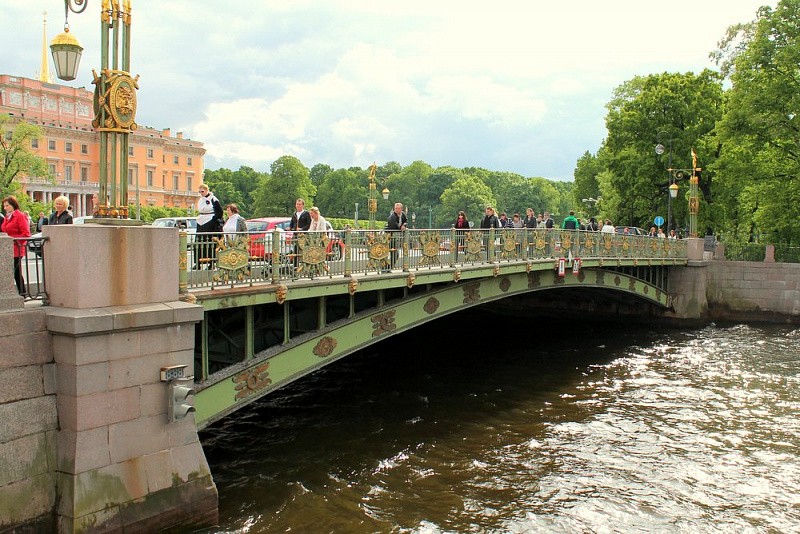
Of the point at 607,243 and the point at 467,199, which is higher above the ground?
the point at 467,199

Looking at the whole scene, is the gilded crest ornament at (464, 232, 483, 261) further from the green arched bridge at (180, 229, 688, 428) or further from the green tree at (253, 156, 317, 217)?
the green tree at (253, 156, 317, 217)

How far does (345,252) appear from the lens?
36.9ft

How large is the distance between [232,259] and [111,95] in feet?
8.69

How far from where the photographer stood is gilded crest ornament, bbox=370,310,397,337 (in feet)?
40.9

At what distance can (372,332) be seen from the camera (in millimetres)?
12375

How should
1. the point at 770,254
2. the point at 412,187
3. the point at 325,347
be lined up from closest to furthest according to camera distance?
the point at 325,347 → the point at 770,254 → the point at 412,187

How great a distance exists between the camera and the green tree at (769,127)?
1192 inches

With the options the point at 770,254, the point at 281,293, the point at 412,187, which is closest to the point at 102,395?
the point at 281,293

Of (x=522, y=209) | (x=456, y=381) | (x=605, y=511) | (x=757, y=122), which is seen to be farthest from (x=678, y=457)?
(x=522, y=209)

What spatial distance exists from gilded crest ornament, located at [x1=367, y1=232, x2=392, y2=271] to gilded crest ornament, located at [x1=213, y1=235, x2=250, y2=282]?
2802 millimetres

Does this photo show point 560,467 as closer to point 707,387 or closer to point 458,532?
point 458,532

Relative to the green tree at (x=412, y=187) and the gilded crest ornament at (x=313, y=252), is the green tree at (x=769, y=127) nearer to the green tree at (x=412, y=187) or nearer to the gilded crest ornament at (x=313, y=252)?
the gilded crest ornament at (x=313, y=252)

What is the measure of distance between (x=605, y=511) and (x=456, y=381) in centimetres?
805

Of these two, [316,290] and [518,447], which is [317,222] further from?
[518,447]
